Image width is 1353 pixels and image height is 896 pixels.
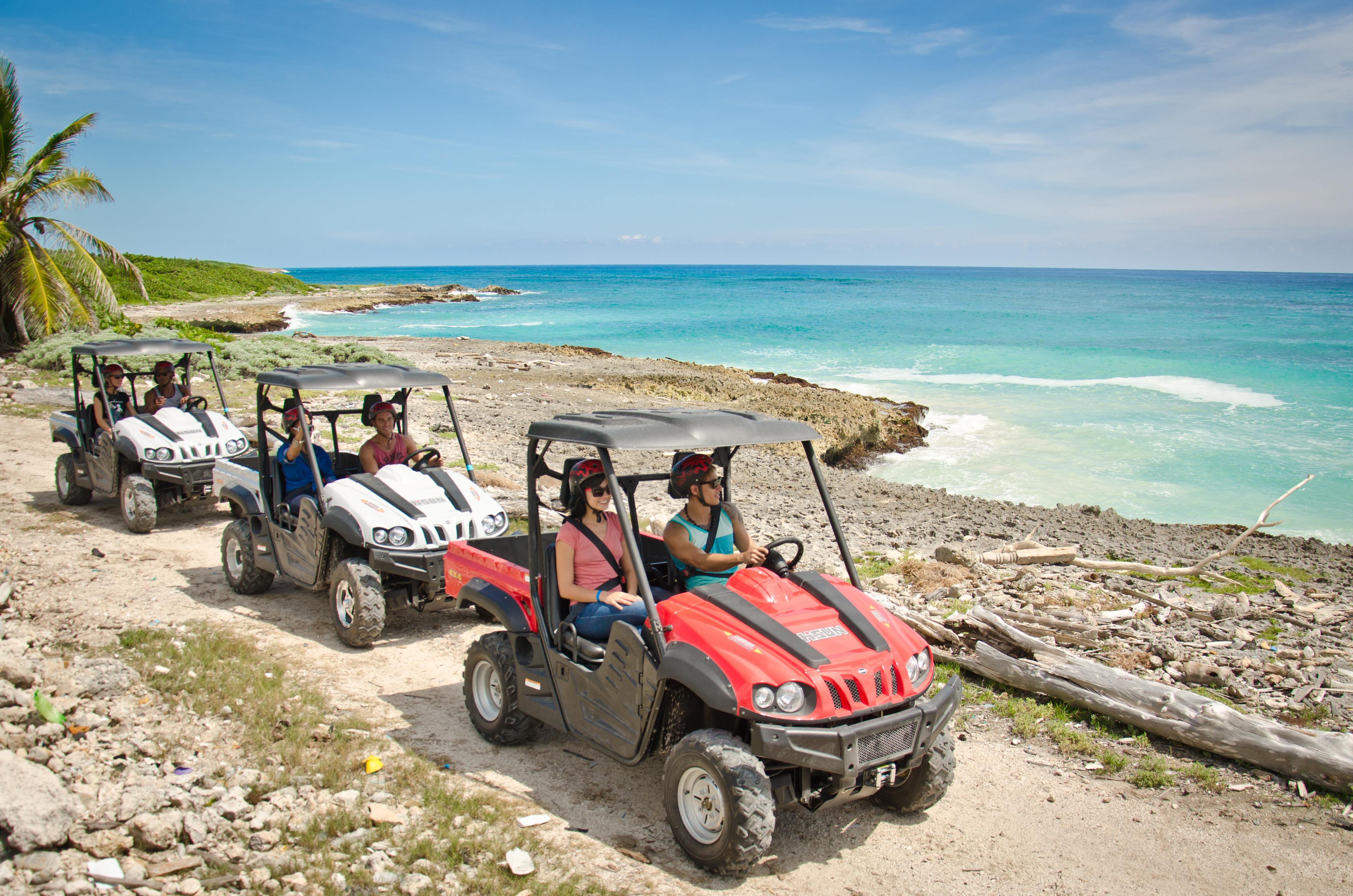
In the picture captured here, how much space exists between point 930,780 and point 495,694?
279cm

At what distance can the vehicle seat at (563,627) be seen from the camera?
489cm

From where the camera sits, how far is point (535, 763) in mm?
5516

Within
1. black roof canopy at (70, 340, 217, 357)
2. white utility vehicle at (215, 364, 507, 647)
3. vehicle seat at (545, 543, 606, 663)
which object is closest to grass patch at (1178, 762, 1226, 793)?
vehicle seat at (545, 543, 606, 663)

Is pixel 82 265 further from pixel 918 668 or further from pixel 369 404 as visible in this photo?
Result: pixel 918 668

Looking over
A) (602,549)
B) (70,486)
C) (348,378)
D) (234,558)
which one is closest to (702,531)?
(602,549)

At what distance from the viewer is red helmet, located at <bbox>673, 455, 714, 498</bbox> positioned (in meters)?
5.22

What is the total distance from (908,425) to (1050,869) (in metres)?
18.8

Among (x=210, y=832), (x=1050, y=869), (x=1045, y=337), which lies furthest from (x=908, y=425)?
(x=1045, y=337)

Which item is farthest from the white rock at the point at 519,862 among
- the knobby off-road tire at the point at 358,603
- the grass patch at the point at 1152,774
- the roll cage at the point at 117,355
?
the roll cage at the point at 117,355

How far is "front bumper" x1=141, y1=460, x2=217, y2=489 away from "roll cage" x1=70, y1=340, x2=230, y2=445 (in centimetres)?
89

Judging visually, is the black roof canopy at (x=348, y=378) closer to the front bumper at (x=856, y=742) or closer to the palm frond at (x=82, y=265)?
the front bumper at (x=856, y=742)

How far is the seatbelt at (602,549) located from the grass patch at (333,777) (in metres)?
1.36

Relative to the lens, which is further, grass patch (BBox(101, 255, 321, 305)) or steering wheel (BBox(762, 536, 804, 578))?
grass patch (BBox(101, 255, 321, 305))

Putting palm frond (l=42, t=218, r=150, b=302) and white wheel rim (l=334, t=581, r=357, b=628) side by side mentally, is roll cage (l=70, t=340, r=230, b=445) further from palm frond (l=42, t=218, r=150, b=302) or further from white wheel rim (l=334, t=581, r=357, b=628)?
palm frond (l=42, t=218, r=150, b=302)
